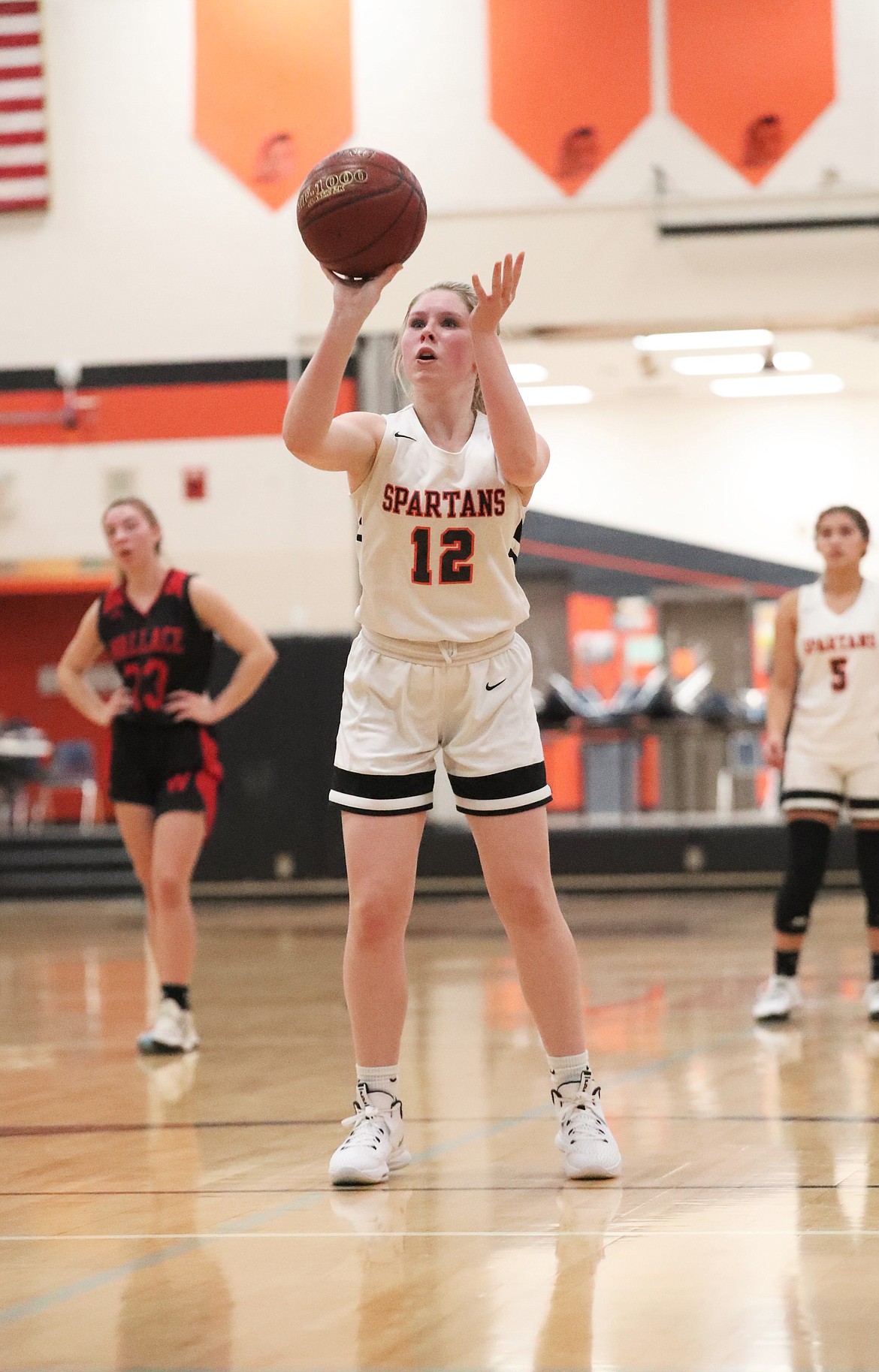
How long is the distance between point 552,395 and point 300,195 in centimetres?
1212

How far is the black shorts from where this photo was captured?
16.5 feet

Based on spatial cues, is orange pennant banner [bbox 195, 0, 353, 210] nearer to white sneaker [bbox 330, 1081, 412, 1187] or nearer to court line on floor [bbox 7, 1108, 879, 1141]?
court line on floor [bbox 7, 1108, 879, 1141]

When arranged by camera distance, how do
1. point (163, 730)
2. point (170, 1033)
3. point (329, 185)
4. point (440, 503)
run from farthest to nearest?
point (163, 730), point (170, 1033), point (440, 503), point (329, 185)

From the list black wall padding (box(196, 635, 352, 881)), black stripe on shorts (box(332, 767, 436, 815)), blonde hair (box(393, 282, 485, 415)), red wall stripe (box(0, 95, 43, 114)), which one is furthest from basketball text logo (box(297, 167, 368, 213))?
red wall stripe (box(0, 95, 43, 114))

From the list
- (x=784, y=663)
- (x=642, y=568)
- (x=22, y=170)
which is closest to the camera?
(x=784, y=663)

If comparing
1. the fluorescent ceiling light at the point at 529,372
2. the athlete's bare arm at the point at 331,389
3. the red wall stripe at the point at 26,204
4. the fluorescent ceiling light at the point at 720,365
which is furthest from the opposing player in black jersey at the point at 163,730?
the fluorescent ceiling light at the point at 720,365

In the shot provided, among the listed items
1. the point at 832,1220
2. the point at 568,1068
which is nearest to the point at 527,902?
the point at 568,1068

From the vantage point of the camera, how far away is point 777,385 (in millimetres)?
15227

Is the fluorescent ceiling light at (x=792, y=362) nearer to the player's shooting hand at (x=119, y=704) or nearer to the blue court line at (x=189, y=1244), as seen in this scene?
the player's shooting hand at (x=119, y=704)

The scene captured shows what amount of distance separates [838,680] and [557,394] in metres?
10.0

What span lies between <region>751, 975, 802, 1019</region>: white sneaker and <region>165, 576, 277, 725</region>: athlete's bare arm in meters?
1.84

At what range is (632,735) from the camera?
12672 millimetres

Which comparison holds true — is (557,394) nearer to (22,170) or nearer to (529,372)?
(529,372)

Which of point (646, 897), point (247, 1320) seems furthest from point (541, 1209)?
point (646, 897)
